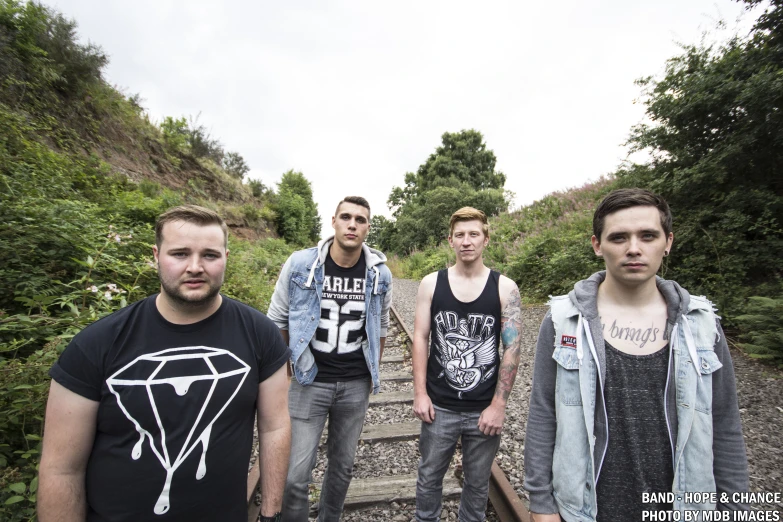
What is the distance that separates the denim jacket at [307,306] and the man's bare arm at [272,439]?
0.66m

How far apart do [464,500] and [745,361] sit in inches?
205

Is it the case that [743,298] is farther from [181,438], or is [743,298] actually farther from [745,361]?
[181,438]

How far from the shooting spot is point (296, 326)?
8.25 ft

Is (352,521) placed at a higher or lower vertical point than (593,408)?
lower

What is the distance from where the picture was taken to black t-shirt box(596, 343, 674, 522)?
4.67 ft

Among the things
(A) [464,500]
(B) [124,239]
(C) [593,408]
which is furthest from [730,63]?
(B) [124,239]

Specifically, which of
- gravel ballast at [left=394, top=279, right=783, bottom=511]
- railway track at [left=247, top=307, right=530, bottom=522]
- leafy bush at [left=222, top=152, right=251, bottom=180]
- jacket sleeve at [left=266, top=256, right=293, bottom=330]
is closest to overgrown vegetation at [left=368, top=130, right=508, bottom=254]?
leafy bush at [left=222, top=152, right=251, bottom=180]

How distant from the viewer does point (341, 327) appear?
8.41 feet

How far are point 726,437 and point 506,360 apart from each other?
1.06 m

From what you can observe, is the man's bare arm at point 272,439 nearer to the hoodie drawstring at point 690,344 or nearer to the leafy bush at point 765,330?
the hoodie drawstring at point 690,344

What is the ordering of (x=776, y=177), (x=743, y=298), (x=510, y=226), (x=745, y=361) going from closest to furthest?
(x=745, y=361) < (x=743, y=298) < (x=776, y=177) < (x=510, y=226)

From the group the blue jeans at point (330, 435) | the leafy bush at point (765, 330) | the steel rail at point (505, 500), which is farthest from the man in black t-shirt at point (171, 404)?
the leafy bush at point (765, 330)

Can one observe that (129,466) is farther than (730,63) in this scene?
No

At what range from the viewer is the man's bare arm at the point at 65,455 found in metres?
1.27
